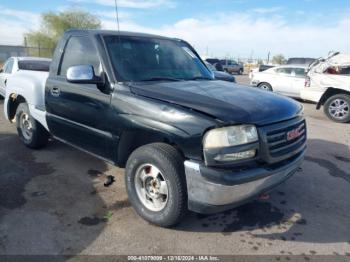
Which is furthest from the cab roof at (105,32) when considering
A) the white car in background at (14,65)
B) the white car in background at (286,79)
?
the white car in background at (286,79)

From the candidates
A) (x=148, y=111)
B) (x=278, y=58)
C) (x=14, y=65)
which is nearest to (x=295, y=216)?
(x=148, y=111)

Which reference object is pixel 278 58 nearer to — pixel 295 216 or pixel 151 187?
pixel 295 216

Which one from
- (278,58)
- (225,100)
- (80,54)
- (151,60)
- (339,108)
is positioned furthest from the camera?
(278,58)

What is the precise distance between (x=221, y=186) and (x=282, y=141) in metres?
0.85

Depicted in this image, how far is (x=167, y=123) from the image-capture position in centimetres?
306

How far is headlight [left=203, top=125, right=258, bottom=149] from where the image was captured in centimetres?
285

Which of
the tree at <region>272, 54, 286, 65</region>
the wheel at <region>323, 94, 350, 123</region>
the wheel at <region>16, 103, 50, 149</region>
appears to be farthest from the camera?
the tree at <region>272, 54, 286, 65</region>

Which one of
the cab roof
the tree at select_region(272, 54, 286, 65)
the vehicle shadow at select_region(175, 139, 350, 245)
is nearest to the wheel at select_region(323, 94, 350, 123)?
the vehicle shadow at select_region(175, 139, 350, 245)

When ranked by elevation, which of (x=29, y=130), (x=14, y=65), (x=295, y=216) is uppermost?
(x=14, y=65)

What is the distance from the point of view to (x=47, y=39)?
36.4 meters

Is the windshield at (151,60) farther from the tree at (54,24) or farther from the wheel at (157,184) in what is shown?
the tree at (54,24)

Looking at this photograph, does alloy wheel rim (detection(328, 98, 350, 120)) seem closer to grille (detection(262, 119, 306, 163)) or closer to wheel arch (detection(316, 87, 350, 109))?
wheel arch (detection(316, 87, 350, 109))

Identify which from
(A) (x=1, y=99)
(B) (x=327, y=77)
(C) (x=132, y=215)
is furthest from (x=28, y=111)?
(B) (x=327, y=77)

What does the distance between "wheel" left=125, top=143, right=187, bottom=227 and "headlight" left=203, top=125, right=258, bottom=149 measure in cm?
37
